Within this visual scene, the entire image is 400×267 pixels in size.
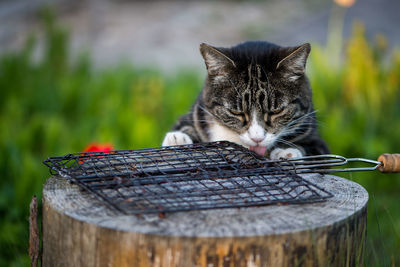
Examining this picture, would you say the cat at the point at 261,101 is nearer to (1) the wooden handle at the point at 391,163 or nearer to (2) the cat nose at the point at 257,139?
(2) the cat nose at the point at 257,139

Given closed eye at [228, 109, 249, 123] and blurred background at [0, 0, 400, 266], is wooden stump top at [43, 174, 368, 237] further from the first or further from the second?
closed eye at [228, 109, 249, 123]

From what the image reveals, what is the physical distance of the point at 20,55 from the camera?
169 inches

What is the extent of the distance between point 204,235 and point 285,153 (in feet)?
3.14

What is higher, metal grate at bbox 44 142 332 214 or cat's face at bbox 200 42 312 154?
cat's face at bbox 200 42 312 154

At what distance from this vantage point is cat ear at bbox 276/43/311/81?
2129mm

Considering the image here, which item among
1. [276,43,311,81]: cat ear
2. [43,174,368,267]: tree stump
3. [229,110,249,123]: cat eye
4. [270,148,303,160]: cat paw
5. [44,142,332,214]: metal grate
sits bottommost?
[43,174,368,267]: tree stump

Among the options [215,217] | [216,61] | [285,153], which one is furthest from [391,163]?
[216,61]

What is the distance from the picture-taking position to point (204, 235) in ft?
4.02

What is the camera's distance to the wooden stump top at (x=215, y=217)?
1.25 m

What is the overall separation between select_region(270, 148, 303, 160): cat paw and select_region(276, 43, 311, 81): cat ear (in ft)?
1.16

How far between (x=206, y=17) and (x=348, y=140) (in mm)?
5478

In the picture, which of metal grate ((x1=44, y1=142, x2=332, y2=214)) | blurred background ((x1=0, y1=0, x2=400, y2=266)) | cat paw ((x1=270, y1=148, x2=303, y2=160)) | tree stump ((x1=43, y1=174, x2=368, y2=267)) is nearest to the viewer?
tree stump ((x1=43, y1=174, x2=368, y2=267))

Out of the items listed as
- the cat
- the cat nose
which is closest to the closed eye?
the cat

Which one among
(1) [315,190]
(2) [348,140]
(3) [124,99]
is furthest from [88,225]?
(3) [124,99]
